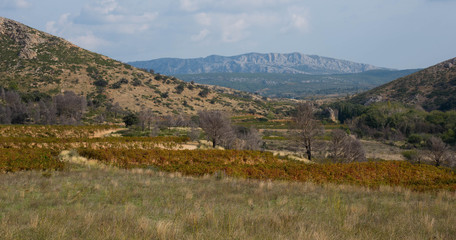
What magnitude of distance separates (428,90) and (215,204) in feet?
374

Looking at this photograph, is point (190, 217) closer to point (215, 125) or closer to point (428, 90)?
point (215, 125)

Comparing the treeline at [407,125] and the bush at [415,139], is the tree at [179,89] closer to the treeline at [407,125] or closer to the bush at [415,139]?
the treeline at [407,125]

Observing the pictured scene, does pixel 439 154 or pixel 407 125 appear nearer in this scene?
pixel 439 154

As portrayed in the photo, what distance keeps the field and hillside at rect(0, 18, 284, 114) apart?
6341cm

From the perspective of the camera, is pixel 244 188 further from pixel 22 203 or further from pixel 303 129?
pixel 303 129

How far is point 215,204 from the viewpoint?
6809 mm

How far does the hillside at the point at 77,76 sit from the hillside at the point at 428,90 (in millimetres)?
62147

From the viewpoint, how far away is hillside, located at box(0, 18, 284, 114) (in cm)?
7025

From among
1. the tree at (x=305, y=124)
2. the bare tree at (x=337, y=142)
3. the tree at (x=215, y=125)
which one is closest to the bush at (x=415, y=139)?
the bare tree at (x=337, y=142)

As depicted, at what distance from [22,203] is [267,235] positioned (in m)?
6.22

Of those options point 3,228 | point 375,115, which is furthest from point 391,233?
point 375,115

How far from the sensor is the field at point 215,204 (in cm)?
437

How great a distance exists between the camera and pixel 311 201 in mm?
7820

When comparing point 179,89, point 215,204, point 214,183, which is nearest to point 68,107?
point 179,89
